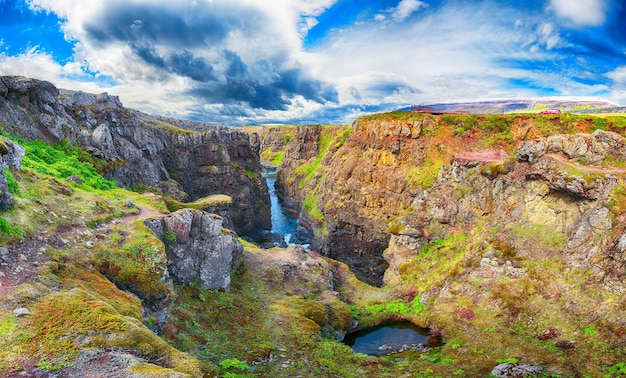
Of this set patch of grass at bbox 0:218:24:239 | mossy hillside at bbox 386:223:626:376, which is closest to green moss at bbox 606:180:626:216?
mossy hillside at bbox 386:223:626:376

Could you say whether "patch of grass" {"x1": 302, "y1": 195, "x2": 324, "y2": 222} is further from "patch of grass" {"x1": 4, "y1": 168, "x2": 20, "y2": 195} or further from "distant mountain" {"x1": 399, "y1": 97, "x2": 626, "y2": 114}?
"patch of grass" {"x1": 4, "y1": 168, "x2": 20, "y2": 195}

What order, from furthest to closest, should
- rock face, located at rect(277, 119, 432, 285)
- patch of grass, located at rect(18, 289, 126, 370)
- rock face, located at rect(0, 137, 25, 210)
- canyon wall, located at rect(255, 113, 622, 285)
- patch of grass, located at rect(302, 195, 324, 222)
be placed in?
patch of grass, located at rect(302, 195, 324, 222) → rock face, located at rect(277, 119, 432, 285) → canyon wall, located at rect(255, 113, 622, 285) → rock face, located at rect(0, 137, 25, 210) → patch of grass, located at rect(18, 289, 126, 370)

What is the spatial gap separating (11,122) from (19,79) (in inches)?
264

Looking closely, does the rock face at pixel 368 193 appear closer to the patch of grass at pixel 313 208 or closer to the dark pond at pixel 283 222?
the patch of grass at pixel 313 208

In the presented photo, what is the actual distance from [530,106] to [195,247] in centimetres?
6175

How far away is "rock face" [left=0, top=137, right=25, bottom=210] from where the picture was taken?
1575 centimetres

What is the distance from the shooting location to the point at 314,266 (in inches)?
1714

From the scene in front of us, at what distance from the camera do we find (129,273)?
1853 centimetres

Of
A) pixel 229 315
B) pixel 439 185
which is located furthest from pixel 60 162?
pixel 439 185

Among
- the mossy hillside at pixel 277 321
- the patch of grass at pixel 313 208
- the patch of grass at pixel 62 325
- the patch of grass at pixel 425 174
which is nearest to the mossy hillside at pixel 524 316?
the mossy hillside at pixel 277 321

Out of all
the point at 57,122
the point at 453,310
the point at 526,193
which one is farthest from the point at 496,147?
the point at 57,122

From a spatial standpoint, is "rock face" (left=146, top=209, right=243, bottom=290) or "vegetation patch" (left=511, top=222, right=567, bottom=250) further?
"vegetation patch" (left=511, top=222, right=567, bottom=250)

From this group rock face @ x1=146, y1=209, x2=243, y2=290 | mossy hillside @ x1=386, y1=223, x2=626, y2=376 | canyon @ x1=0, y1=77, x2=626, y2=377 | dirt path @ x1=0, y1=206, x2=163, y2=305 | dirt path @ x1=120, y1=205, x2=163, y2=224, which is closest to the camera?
dirt path @ x1=0, y1=206, x2=163, y2=305

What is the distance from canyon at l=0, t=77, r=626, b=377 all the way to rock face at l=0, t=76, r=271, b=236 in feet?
1.22
